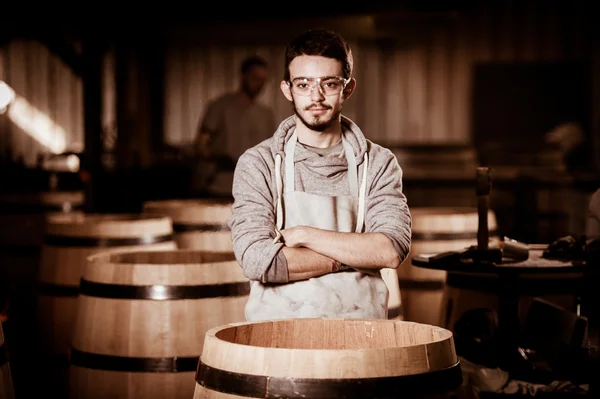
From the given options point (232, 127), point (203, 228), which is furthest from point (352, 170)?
point (232, 127)

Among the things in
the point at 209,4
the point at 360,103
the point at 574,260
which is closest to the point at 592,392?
the point at 574,260

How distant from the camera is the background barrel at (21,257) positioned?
7438 mm

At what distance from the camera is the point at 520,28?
59.0 ft

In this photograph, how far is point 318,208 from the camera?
3350 mm

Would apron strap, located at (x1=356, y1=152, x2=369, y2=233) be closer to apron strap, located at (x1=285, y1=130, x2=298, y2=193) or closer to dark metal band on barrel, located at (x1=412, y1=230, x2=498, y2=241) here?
apron strap, located at (x1=285, y1=130, x2=298, y2=193)

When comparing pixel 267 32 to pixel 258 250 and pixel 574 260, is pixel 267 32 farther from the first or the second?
pixel 258 250

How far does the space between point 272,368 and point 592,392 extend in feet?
5.49

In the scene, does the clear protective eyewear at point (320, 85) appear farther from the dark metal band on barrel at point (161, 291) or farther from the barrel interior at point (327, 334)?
the dark metal band on barrel at point (161, 291)

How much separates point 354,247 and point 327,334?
38 centimetres

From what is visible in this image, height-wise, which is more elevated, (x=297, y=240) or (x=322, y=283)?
(x=297, y=240)

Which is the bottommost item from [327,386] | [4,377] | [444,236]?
[4,377]

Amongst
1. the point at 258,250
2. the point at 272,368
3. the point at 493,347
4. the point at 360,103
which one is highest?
the point at 360,103

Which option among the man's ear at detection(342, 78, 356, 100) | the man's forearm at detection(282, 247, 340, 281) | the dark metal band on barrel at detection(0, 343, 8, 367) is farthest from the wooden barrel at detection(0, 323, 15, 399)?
the man's ear at detection(342, 78, 356, 100)

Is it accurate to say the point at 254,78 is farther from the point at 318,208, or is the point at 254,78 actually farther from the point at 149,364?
the point at 318,208
